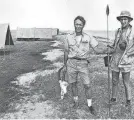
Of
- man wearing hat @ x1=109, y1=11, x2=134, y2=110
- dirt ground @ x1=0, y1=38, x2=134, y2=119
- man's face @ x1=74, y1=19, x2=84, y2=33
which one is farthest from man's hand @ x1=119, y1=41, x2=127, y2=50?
dirt ground @ x1=0, y1=38, x2=134, y2=119

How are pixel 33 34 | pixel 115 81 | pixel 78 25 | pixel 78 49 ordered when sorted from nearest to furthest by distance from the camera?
1. pixel 78 25
2. pixel 78 49
3. pixel 115 81
4. pixel 33 34

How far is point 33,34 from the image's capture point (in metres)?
32.2

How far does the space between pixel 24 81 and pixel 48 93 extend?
6.68ft

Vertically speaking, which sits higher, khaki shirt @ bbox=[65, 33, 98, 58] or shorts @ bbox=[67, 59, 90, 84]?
khaki shirt @ bbox=[65, 33, 98, 58]

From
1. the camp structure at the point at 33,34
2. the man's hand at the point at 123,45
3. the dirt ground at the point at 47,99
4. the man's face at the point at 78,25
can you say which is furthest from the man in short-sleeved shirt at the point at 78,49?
the camp structure at the point at 33,34

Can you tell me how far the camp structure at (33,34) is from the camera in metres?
31.8

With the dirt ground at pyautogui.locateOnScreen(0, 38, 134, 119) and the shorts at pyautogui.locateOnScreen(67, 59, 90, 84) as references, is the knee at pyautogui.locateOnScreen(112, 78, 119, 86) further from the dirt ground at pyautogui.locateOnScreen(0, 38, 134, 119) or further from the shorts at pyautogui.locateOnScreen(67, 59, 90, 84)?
the shorts at pyautogui.locateOnScreen(67, 59, 90, 84)

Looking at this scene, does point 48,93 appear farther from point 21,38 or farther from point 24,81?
point 21,38

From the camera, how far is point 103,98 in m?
6.45

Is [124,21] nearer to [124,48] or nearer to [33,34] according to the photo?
[124,48]

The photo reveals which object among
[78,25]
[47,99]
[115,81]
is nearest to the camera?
[78,25]

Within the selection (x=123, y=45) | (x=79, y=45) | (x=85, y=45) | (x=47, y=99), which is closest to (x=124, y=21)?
(x=123, y=45)

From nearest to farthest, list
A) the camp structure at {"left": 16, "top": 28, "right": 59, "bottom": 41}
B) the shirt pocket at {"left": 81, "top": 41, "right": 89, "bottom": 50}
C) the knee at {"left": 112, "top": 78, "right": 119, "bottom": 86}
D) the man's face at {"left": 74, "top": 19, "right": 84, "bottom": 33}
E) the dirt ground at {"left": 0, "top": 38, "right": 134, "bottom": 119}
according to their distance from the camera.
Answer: the man's face at {"left": 74, "top": 19, "right": 84, "bottom": 33} < the shirt pocket at {"left": 81, "top": 41, "right": 89, "bottom": 50} < the dirt ground at {"left": 0, "top": 38, "right": 134, "bottom": 119} < the knee at {"left": 112, "top": 78, "right": 119, "bottom": 86} < the camp structure at {"left": 16, "top": 28, "right": 59, "bottom": 41}

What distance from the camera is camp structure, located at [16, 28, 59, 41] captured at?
31.8 meters
